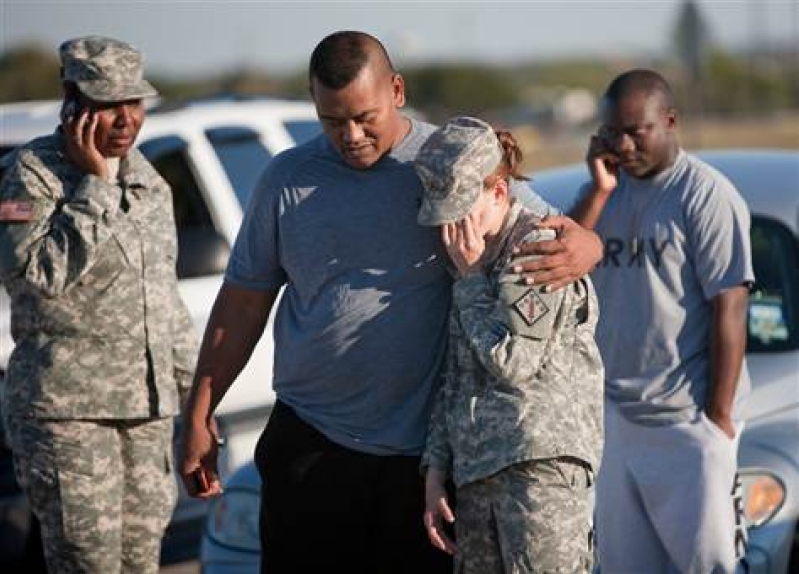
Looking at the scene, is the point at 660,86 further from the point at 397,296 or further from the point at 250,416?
the point at 250,416

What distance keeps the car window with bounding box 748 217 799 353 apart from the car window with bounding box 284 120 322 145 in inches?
109

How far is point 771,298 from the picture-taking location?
6145mm

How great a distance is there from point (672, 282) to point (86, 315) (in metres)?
1.74

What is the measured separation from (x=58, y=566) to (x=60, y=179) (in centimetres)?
113

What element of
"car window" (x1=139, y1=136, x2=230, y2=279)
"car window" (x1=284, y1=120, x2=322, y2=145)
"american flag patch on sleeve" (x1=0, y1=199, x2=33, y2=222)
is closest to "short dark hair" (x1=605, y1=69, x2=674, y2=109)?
"american flag patch on sleeve" (x1=0, y1=199, x2=33, y2=222)

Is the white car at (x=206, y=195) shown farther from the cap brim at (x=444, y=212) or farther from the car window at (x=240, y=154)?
the cap brim at (x=444, y=212)

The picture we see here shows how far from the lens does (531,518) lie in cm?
399

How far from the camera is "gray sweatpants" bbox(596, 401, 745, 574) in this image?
5.24 m

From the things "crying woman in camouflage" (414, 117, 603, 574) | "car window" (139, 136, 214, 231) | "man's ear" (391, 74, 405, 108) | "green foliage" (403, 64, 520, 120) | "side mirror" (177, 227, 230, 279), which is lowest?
"green foliage" (403, 64, 520, 120)

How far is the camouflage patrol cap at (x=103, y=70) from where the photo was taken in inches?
197

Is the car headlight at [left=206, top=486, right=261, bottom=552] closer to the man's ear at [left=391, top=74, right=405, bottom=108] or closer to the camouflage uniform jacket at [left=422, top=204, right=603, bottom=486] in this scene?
the camouflage uniform jacket at [left=422, top=204, right=603, bottom=486]

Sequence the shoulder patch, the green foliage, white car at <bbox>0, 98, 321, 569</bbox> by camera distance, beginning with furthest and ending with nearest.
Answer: the green foliage, white car at <bbox>0, 98, 321, 569</bbox>, the shoulder patch

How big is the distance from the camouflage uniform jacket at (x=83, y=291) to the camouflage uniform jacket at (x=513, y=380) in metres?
1.33

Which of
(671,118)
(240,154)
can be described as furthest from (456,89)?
(671,118)
